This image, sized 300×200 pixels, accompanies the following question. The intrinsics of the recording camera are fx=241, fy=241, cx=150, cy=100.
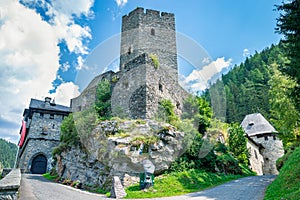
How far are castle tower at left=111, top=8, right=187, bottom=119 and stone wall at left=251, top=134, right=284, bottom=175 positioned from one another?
43.1 ft

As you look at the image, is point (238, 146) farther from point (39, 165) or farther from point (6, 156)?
point (6, 156)

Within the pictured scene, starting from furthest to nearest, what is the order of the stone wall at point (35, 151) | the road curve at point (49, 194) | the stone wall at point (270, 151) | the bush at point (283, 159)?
the stone wall at point (270, 151), the stone wall at point (35, 151), the bush at point (283, 159), the road curve at point (49, 194)

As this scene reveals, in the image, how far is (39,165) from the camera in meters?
23.1

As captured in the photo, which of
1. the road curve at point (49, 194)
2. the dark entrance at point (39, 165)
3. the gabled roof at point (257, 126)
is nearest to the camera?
the road curve at point (49, 194)

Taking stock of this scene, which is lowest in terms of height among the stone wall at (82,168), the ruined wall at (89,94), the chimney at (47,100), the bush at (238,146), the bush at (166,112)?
the stone wall at (82,168)

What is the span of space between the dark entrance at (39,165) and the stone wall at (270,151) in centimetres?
2235

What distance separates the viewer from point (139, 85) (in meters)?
14.9

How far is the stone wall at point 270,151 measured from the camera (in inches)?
1013

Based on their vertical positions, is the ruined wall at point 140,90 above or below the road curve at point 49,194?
above

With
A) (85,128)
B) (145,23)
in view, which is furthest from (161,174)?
(145,23)

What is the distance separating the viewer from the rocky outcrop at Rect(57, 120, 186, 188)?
1133cm

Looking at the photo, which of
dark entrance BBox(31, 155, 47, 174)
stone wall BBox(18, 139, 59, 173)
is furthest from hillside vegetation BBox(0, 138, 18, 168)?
dark entrance BBox(31, 155, 47, 174)

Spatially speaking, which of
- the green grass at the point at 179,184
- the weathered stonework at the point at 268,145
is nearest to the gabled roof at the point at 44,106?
the green grass at the point at 179,184

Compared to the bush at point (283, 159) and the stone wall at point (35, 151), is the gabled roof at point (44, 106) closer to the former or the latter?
the stone wall at point (35, 151)
